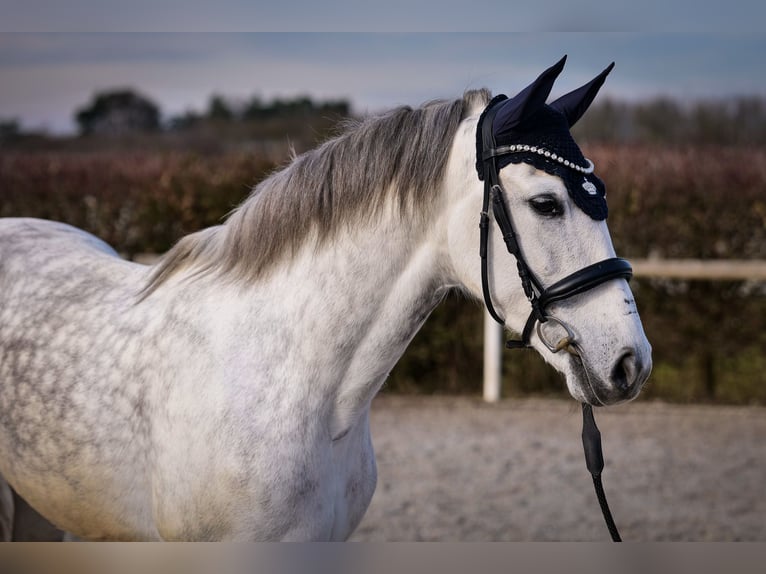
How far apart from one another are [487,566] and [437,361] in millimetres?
6186

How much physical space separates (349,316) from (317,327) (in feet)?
0.28

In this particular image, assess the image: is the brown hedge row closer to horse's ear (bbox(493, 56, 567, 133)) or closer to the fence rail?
the fence rail

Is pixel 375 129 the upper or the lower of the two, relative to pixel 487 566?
upper

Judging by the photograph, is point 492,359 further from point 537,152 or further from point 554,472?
point 537,152

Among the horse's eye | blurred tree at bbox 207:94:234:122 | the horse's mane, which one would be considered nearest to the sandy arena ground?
the horse's mane

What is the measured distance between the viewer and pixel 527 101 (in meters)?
1.76

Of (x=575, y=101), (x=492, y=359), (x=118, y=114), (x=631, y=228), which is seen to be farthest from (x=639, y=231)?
(x=118, y=114)

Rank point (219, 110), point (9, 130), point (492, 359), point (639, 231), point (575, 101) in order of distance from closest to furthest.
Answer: point (575, 101) → point (492, 359) → point (639, 231) → point (9, 130) → point (219, 110)

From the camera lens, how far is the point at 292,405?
6.24 ft

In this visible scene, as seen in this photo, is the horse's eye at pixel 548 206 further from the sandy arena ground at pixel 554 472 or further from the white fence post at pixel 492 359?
the white fence post at pixel 492 359

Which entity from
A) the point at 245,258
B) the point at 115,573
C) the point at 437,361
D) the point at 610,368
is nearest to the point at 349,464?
the point at 245,258

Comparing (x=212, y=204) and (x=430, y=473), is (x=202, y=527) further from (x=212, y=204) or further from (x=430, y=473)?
(x=212, y=204)

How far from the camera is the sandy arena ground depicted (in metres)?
4.39

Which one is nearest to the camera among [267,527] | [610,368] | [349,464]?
[610,368]
